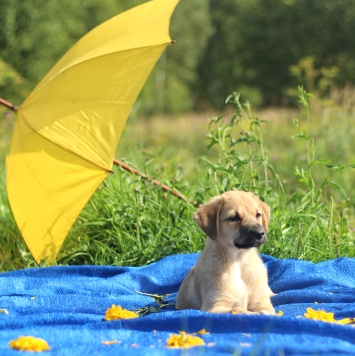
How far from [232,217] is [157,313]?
2.37 ft

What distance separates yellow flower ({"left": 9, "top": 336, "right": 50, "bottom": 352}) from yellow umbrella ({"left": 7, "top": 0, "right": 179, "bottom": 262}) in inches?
86.8

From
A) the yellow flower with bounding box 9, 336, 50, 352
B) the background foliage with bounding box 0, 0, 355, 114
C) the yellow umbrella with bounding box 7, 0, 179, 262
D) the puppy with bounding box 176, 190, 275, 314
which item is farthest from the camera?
the background foliage with bounding box 0, 0, 355, 114

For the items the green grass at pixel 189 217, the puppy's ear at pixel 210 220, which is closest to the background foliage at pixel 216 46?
the green grass at pixel 189 217

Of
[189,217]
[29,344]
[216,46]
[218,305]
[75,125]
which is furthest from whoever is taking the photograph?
[216,46]

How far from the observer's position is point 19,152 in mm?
5621

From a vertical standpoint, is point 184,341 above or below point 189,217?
below

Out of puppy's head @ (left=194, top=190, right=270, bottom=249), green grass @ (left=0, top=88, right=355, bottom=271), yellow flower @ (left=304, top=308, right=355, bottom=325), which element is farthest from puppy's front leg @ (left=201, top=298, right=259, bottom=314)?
green grass @ (left=0, top=88, right=355, bottom=271)

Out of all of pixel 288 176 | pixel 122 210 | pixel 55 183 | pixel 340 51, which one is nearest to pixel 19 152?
pixel 55 183

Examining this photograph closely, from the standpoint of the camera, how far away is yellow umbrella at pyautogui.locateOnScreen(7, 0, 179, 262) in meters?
5.46

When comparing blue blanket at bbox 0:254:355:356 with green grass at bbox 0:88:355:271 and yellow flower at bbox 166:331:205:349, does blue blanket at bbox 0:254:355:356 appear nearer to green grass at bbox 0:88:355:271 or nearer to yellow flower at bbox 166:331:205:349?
yellow flower at bbox 166:331:205:349

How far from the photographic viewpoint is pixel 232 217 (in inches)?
168

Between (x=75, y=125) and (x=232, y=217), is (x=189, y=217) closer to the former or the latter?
(x=75, y=125)

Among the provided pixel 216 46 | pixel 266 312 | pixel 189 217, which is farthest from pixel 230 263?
pixel 216 46

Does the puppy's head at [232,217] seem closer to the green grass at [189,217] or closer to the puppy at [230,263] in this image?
the puppy at [230,263]
